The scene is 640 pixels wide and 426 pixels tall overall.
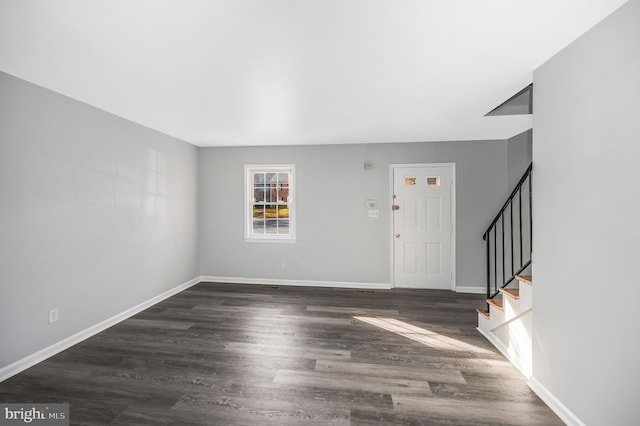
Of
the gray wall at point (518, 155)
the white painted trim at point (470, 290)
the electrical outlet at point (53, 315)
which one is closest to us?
the electrical outlet at point (53, 315)

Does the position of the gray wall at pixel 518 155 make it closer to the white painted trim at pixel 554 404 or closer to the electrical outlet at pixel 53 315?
the white painted trim at pixel 554 404

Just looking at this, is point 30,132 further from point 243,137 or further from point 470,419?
point 470,419

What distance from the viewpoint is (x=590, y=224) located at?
1697 mm

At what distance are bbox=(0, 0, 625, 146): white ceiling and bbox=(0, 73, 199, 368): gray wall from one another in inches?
13.1

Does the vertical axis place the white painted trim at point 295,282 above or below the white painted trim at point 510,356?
above

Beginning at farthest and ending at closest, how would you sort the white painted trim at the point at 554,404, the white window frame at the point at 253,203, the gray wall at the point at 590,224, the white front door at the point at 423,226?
the white window frame at the point at 253,203, the white front door at the point at 423,226, the white painted trim at the point at 554,404, the gray wall at the point at 590,224

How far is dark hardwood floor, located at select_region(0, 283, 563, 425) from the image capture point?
6.28ft

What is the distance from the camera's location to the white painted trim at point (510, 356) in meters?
2.34

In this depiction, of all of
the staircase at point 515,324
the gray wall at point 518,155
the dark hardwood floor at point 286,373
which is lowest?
the dark hardwood floor at point 286,373

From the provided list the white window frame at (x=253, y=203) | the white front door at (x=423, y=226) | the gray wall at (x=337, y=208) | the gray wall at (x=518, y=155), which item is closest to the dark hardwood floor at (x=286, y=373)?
the white front door at (x=423, y=226)

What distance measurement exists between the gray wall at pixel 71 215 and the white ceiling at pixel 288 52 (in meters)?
0.33

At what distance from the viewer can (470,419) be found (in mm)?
1859

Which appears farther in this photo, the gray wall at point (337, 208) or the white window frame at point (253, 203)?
the white window frame at point (253, 203)

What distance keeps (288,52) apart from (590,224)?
222cm
